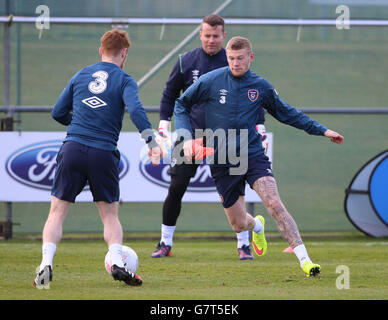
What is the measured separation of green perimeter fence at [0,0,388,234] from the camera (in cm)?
1037

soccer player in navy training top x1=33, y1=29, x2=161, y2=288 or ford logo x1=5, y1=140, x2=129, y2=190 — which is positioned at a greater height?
ford logo x1=5, y1=140, x2=129, y2=190

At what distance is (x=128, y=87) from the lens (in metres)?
6.00

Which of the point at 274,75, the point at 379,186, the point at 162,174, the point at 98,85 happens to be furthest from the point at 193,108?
the point at 274,75

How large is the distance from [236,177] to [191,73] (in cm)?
166

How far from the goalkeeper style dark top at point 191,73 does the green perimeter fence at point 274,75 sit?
6.84ft

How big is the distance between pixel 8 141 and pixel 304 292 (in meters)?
5.35

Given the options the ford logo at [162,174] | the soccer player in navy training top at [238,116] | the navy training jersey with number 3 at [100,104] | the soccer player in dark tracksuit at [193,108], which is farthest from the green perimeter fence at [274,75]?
the navy training jersey with number 3 at [100,104]

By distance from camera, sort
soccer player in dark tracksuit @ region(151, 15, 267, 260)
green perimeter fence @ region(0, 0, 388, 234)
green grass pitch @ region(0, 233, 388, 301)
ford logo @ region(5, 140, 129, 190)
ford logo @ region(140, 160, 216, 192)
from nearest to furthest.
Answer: green grass pitch @ region(0, 233, 388, 301) < soccer player in dark tracksuit @ region(151, 15, 267, 260) < ford logo @ region(5, 140, 129, 190) < ford logo @ region(140, 160, 216, 192) < green perimeter fence @ region(0, 0, 388, 234)

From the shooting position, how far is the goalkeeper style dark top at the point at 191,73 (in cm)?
791

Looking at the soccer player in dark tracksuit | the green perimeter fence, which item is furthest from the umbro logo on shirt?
the green perimeter fence

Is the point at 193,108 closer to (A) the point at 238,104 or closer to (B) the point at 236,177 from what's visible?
(A) the point at 238,104

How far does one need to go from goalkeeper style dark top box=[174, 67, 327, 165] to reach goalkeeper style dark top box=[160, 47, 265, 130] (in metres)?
0.87

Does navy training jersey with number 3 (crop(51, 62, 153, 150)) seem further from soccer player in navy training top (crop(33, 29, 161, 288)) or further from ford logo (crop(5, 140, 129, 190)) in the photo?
ford logo (crop(5, 140, 129, 190))
